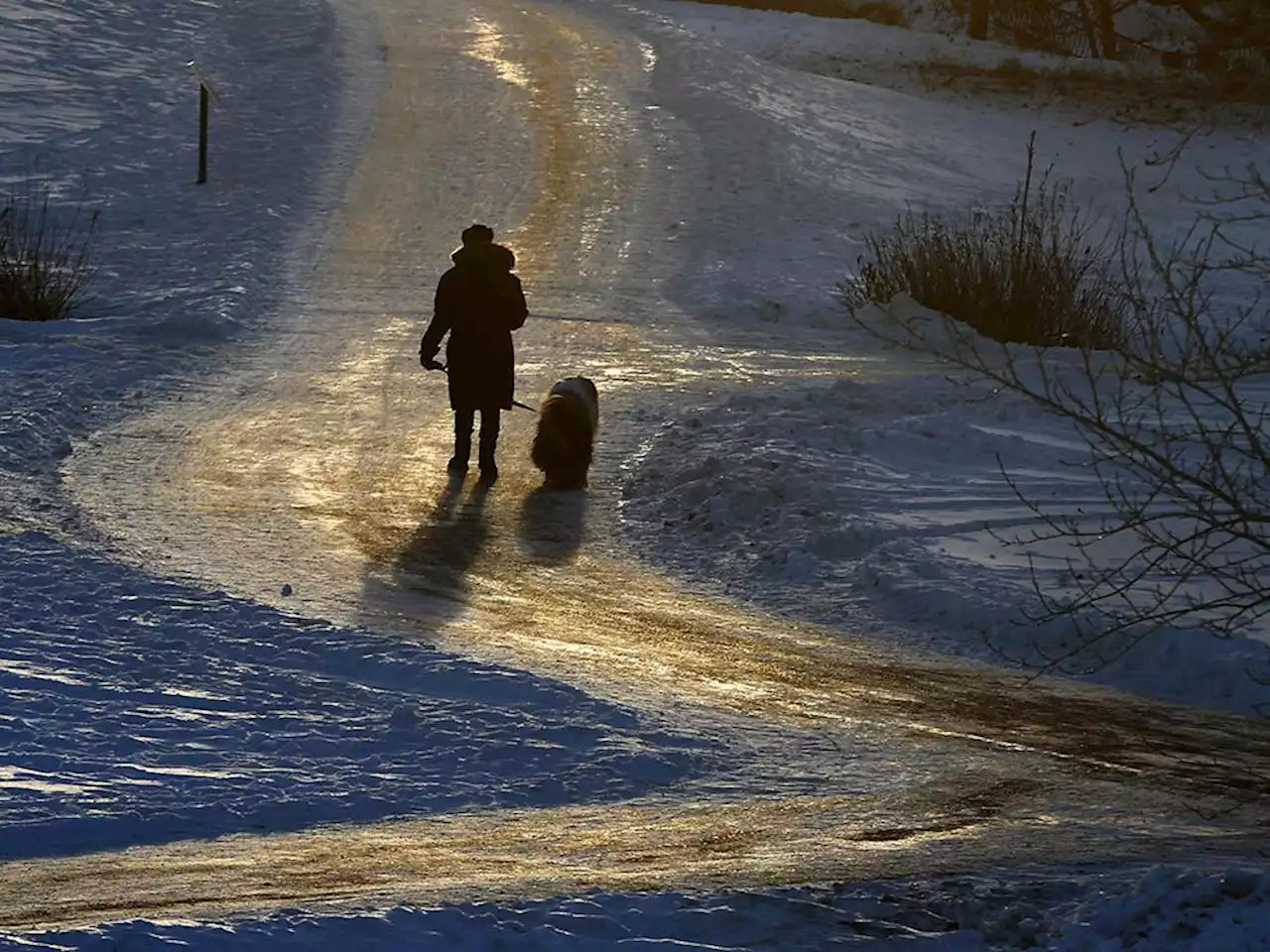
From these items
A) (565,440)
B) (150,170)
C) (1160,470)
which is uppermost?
(1160,470)

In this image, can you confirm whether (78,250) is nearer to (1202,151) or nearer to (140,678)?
(140,678)

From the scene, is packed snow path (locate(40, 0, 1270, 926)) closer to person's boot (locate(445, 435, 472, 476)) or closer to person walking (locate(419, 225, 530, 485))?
person's boot (locate(445, 435, 472, 476))

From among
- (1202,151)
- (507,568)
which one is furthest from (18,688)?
(1202,151)

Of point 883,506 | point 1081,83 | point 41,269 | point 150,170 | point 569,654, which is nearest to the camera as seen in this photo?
point 569,654

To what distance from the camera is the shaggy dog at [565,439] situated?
42.1 feet

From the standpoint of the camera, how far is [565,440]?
42.1 feet

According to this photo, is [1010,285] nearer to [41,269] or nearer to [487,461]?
[487,461]

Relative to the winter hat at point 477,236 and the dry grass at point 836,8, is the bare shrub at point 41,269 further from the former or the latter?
the dry grass at point 836,8

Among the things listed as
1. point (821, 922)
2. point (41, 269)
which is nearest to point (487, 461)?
point (821, 922)

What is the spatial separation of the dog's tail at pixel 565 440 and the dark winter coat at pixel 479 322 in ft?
1.24

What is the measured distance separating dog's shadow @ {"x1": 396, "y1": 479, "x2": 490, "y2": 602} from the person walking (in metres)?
0.52

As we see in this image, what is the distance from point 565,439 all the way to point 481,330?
3.18 ft

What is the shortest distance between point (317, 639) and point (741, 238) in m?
17.0

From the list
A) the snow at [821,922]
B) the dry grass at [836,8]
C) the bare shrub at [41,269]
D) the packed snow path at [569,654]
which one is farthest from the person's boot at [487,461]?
the dry grass at [836,8]
